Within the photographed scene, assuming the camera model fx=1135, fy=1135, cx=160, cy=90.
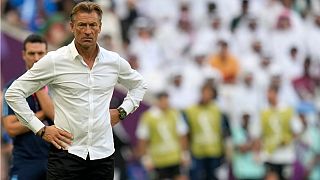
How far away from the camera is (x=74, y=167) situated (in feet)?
26.3

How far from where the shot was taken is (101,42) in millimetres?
18625

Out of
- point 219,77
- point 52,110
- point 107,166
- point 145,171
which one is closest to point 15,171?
point 52,110

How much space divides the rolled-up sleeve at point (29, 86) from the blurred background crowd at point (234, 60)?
29.4 ft

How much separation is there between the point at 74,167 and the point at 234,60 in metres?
11.2

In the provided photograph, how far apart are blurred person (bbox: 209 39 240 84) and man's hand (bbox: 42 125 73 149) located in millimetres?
10750

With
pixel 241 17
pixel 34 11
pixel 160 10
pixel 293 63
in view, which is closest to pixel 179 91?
→ pixel 293 63

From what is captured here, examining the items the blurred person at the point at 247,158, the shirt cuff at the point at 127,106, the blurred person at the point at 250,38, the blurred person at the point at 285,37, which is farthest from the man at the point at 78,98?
the blurred person at the point at 285,37

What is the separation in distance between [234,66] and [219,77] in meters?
0.49

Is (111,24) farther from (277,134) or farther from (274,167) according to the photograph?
(274,167)

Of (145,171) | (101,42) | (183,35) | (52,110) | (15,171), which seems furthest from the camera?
(183,35)

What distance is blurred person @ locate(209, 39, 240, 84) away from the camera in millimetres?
18609

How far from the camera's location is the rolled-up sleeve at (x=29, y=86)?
7.89 meters

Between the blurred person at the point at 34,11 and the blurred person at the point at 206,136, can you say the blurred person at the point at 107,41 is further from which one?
the blurred person at the point at 206,136

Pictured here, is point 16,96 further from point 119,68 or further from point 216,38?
point 216,38
